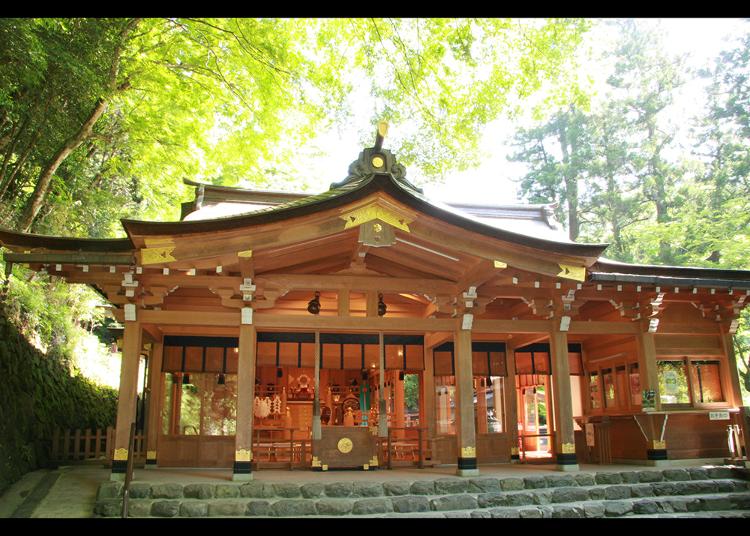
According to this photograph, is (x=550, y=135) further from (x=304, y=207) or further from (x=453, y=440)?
(x=304, y=207)

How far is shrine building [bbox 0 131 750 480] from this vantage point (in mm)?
8633

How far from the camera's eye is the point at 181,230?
8.30 meters

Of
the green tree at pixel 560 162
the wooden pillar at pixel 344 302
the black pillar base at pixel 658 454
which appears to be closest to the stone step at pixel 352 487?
the black pillar base at pixel 658 454

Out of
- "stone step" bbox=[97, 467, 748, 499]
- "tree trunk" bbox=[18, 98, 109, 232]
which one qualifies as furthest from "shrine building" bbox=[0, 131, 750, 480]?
"tree trunk" bbox=[18, 98, 109, 232]

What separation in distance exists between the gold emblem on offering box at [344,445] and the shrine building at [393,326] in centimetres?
4

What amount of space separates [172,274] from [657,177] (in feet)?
77.3

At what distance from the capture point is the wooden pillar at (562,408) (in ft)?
32.0

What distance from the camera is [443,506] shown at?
7949 mm

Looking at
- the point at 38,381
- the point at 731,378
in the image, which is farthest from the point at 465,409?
the point at 38,381

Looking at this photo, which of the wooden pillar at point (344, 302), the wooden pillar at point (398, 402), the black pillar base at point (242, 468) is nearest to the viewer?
the black pillar base at point (242, 468)

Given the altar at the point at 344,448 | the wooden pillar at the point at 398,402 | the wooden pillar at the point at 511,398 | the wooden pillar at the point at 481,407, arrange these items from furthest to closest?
1. the wooden pillar at the point at 398,402
2. the wooden pillar at the point at 481,407
3. the wooden pillar at the point at 511,398
4. the altar at the point at 344,448

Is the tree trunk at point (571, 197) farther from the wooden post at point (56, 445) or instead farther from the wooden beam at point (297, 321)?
the wooden post at point (56, 445)

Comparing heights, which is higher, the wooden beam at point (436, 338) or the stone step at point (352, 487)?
the wooden beam at point (436, 338)

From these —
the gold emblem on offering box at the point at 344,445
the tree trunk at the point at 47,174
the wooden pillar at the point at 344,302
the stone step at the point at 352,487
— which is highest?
the tree trunk at the point at 47,174
